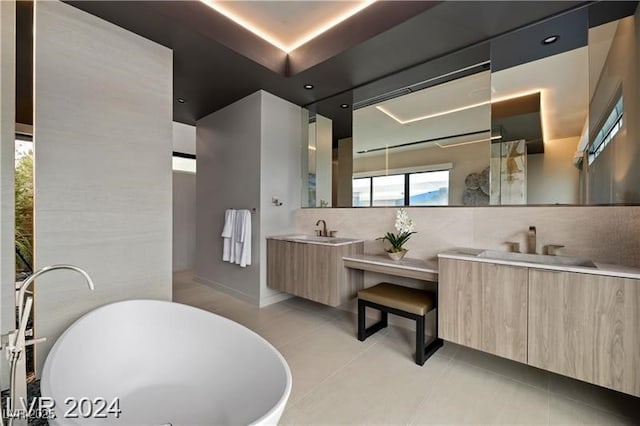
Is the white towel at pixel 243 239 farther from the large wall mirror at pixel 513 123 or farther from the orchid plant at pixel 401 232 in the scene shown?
the orchid plant at pixel 401 232

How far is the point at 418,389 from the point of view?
1843mm

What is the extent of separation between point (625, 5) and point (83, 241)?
4.08 meters

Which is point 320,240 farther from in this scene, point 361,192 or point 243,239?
point 243,239

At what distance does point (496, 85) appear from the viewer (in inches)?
94.6

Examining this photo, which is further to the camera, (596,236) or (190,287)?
(190,287)

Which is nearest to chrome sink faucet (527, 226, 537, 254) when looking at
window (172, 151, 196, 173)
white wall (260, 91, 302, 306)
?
white wall (260, 91, 302, 306)

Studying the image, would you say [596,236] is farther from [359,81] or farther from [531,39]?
[359,81]

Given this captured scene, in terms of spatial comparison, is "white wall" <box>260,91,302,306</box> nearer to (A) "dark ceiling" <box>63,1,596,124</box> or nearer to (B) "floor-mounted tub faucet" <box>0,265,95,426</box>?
(A) "dark ceiling" <box>63,1,596,124</box>

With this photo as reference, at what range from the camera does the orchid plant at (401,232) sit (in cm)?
263

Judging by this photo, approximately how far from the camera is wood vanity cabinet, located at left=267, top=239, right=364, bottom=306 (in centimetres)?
277

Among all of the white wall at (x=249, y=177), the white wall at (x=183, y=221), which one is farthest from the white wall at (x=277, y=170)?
the white wall at (x=183, y=221)

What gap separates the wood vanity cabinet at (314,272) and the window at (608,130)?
6.63 feet

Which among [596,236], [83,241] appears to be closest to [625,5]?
[596,236]

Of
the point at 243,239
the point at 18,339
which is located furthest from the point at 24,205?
the point at 243,239
